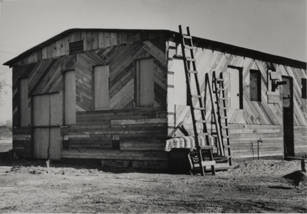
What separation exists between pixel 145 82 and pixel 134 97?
27.1 inches

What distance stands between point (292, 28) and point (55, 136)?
40.3 feet

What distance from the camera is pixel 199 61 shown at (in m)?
16.2

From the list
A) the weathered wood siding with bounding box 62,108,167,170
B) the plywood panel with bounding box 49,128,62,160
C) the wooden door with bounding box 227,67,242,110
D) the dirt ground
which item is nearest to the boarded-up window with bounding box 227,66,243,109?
the wooden door with bounding box 227,67,242,110

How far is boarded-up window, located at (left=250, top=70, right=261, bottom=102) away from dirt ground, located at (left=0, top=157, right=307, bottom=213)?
4.94 metres

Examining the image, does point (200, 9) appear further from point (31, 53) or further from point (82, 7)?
point (31, 53)

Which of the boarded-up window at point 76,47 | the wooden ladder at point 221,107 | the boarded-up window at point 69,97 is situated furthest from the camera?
the boarded-up window at point 69,97

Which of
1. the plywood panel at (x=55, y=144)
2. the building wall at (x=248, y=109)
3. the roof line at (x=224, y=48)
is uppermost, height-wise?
the roof line at (x=224, y=48)

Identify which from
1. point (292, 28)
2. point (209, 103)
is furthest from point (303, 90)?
point (209, 103)

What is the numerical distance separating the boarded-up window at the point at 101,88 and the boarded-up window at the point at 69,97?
1380 millimetres

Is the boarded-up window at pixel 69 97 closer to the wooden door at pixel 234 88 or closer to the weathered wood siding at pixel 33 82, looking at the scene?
the weathered wood siding at pixel 33 82

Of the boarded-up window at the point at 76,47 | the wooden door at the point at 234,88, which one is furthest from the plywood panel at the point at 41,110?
the wooden door at the point at 234,88

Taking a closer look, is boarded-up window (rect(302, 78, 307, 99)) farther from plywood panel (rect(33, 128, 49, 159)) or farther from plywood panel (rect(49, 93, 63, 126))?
plywood panel (rect(33, 128, 49, 159))

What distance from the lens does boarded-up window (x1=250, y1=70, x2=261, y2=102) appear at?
61.5 feet

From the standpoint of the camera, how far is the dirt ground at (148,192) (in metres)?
7.82
